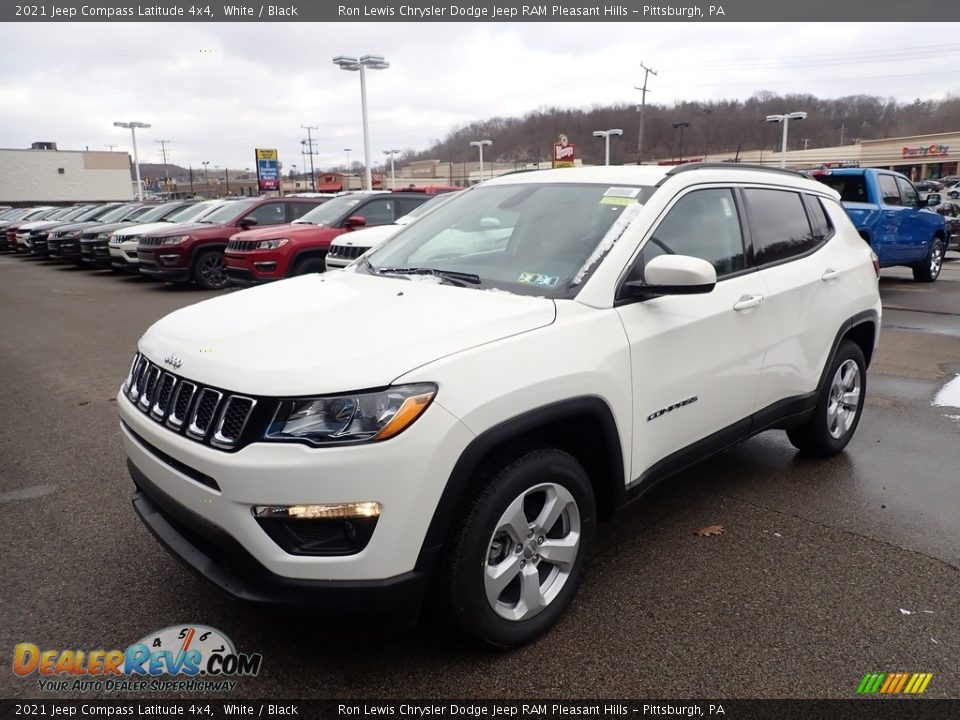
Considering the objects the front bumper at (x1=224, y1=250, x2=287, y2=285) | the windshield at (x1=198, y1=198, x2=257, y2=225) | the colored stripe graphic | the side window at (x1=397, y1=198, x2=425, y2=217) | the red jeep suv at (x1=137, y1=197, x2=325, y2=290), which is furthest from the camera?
the windshield at (x1=198, y1=198, x2=257, y2=225)

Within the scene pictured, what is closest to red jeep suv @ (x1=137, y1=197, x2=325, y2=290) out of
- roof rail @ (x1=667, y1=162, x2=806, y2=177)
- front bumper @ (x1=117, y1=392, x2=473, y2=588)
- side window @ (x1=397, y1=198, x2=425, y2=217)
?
side window @ (x1=397, y1=198, x2=425, y2=217)

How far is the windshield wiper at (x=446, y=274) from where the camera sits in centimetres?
320

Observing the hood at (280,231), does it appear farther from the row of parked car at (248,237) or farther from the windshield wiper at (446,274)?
the windshield wiper at (446,274)

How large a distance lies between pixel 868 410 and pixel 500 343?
14.7 feet

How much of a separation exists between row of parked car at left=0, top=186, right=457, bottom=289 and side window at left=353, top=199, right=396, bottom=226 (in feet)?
0.06

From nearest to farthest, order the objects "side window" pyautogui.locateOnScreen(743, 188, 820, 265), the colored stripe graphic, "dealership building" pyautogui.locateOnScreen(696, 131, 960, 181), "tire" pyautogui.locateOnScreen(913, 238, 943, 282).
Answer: the colored stripe graphic, "side window" pyautogui.locateOnScreen(743, 188, 820, 265), "tire" pyautogui.locateOnScreen(913, 238, 943, 282), "dealership building" pyautogui.locateOnScreen(696, 131, 960, 181)

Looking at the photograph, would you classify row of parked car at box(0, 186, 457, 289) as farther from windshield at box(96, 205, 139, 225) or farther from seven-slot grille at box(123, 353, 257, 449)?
seven-slot grille at box(123, 353, 257, 449)

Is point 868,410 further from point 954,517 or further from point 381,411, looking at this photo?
point 381,411

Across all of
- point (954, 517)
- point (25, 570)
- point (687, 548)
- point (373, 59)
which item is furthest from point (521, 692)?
point (373, 59)

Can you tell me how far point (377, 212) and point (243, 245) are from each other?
238 cm

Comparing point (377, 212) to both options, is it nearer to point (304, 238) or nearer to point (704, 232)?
point (304, 238)

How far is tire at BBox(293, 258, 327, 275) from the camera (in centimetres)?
1154

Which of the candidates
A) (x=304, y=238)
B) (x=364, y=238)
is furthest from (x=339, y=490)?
(x=304, y=238)

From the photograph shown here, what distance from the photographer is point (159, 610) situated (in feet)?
9.64
